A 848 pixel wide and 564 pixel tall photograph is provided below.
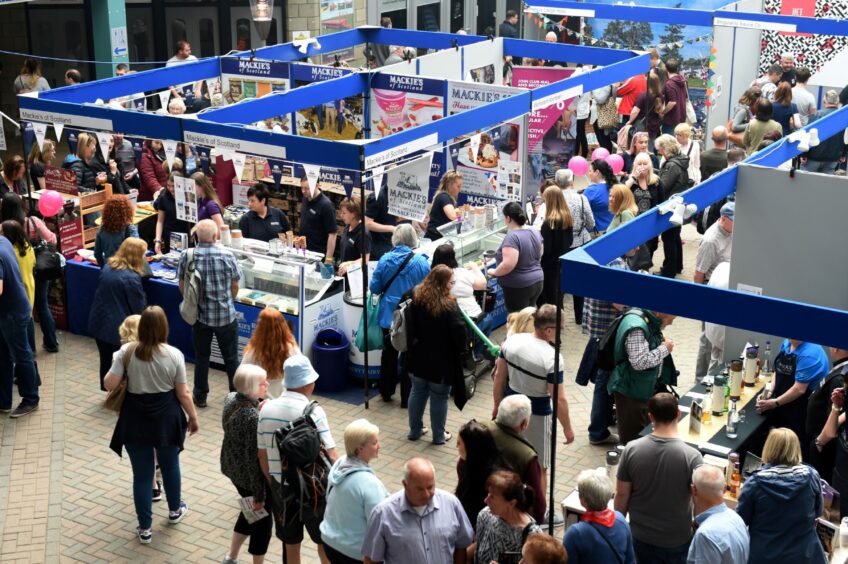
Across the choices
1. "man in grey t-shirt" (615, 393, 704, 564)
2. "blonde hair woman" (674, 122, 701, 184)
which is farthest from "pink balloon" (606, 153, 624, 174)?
"man in grey t-shirt" (615, 393, 704, 564)

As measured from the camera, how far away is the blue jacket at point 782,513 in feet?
17.9

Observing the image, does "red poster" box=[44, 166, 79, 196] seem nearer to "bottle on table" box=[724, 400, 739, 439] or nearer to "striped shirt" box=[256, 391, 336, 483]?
"striped shirt" box=[256, 391, 336, 483]

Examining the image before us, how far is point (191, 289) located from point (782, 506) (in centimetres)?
499

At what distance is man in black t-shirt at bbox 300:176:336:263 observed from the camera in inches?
409

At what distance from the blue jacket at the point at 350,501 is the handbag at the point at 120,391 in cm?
191

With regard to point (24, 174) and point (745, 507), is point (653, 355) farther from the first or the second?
point (24, 174)

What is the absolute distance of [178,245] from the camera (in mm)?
10516

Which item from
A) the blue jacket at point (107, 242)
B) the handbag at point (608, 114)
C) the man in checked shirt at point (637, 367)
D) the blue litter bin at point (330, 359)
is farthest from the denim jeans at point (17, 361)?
the handbag at point (608, 114)

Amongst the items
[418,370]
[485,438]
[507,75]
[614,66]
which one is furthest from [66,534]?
[507,75]

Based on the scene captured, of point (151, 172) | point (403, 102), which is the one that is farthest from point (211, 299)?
point (403, 102)

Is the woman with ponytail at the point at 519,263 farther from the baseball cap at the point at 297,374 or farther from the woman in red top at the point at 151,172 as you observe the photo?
the woman in red top at the point at 151,172

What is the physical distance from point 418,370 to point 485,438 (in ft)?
8.20

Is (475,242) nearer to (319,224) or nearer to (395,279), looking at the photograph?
(319,224)

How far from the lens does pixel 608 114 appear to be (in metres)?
15.5
